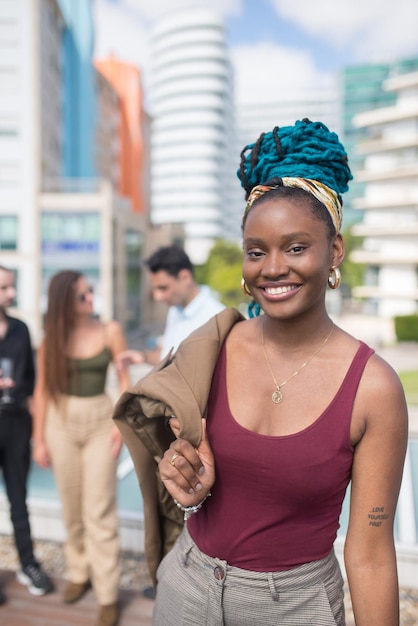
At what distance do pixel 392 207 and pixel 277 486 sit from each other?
133ft

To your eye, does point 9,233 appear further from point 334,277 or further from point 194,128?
point 194,128

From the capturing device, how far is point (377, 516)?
134 cm

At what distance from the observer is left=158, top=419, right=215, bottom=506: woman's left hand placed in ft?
4.50

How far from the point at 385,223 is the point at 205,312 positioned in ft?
126

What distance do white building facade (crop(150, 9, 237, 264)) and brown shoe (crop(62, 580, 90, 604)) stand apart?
97510 mm

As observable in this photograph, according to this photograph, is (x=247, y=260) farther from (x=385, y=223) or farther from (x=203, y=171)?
(x=203, y=171)

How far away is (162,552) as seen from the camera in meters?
1.79

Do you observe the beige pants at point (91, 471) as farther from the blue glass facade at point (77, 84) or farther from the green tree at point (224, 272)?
the blue glass facade at point (77, 84)

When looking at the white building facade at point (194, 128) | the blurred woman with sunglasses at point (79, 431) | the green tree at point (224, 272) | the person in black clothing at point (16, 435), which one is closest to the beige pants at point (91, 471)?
the blurred woman with sunglasses at point (79, 431)

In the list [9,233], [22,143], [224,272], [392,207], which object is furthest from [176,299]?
[224,272]

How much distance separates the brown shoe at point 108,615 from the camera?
3125 millimetres

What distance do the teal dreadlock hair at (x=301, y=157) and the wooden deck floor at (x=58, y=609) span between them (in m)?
2.89

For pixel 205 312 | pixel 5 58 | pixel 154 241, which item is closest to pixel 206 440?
pixel 205 312

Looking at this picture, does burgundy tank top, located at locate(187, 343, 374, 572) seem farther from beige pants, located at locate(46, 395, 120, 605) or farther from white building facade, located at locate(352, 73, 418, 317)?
white building facade, located at locate(352, 73, 418, 317)
